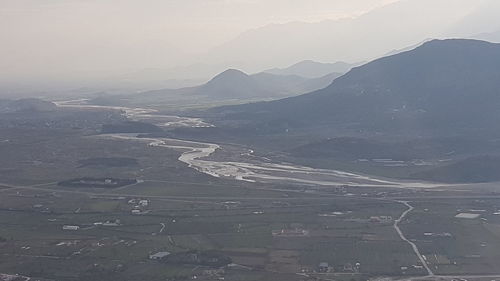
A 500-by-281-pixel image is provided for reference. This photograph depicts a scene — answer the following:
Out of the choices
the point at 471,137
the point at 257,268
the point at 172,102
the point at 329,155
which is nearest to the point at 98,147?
the point at 329,155

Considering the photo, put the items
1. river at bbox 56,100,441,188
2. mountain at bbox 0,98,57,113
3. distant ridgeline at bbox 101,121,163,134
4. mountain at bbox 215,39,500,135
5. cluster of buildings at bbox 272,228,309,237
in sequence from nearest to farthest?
1. cluster of buildings at bbox 272,228,309,237
2. river at bbox 56,100,441,188
3. mountain at bbox 215,39,500,135
4. distant ridgeline at bbox 101,121,163,134
5. mountain at bbox 0,98,57,113

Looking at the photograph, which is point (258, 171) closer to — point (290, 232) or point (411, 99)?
point (290, 232)

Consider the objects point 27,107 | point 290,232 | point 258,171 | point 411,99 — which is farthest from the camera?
point 27,107

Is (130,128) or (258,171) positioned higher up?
(130,128)

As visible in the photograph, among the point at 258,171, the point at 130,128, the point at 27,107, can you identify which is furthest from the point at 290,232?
the point at 27,107

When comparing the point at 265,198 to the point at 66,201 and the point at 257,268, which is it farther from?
the point at 257,268

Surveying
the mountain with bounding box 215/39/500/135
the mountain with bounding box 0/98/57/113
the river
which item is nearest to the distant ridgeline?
the river

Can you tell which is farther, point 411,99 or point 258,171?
point 411,99

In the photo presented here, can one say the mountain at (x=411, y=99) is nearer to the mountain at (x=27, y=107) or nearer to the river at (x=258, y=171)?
the river at (x=258, y=171)

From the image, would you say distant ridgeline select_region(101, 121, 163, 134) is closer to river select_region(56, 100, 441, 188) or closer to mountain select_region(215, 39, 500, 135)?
river select_region(56, 100, 441, 188)
